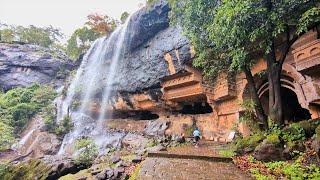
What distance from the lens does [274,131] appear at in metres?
8.80

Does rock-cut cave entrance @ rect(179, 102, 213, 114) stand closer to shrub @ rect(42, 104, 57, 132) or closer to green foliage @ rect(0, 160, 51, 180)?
shrub @ rect(42, 104, 57, 132)

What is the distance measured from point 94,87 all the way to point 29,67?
13952 mm

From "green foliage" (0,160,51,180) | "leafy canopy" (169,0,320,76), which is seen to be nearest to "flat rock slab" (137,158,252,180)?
"leafy canopy" (169,0,320,76)

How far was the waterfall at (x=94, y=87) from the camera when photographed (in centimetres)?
2120

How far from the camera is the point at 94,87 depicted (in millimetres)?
23312

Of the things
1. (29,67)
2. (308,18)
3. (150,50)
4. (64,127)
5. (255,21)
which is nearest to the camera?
(308,18)

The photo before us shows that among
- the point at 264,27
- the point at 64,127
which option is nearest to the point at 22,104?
→ the point at 64,127

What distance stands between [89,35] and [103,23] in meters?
5.09

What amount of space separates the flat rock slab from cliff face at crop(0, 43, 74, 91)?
2658 cm

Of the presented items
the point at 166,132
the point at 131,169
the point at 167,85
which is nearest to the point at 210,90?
the point at 167,85

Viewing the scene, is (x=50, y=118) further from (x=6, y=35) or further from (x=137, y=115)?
(x=6, y=35)

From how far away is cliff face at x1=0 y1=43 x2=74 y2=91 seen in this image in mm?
31641

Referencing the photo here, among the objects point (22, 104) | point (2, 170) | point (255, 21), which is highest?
point (255, 21)

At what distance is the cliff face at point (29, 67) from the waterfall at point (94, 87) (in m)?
7.84
